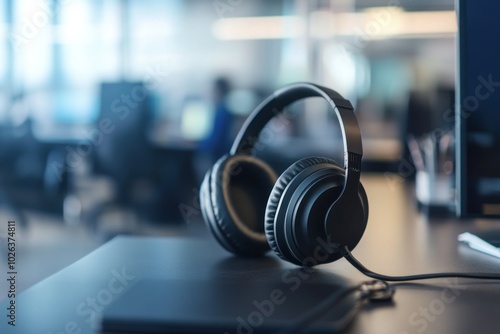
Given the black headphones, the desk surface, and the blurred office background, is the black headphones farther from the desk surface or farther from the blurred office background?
the blurred office background

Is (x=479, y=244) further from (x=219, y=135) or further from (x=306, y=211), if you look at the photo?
(x=219, y=135)

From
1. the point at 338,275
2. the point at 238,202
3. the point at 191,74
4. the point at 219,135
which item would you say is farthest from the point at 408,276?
the point at 191,74

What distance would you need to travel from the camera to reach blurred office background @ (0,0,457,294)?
4.46m

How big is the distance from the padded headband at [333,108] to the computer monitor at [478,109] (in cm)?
27

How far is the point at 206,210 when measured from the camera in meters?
1.01

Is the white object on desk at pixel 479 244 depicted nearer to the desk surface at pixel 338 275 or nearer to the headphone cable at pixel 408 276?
the desk surface at pixel 338 275

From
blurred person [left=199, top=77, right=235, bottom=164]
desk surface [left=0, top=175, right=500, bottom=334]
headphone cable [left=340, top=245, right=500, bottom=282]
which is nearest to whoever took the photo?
desk surface [left=0, top=175, right=500, bottom=334]

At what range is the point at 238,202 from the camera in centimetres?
103

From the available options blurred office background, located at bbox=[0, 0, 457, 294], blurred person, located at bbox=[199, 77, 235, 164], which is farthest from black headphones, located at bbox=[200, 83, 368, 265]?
blurred person, located at bbox=[199, 77, 235, 164]

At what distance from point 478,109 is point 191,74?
561 cm

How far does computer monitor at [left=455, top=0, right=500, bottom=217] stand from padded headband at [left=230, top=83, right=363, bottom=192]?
0.27 m

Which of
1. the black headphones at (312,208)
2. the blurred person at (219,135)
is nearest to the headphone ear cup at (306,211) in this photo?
the black headphones at (312,208)

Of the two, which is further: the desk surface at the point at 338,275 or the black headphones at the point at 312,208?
the black headphones at the point at 312,208

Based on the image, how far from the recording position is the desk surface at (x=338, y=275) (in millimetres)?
678
